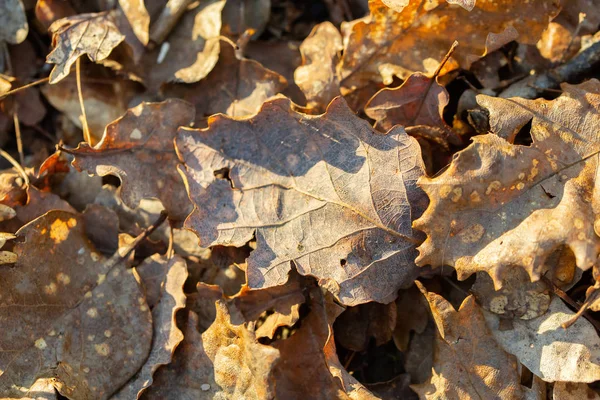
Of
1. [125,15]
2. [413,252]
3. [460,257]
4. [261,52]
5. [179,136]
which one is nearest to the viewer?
[460,257]

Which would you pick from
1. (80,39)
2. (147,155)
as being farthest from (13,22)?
(147,155)

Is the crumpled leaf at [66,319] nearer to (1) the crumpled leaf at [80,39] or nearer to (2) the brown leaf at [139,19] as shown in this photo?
(1) the crumpled leaf at [80,39]

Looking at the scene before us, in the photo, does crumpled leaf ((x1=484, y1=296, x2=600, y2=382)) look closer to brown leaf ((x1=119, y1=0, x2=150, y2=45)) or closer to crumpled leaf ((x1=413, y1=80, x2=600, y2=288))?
crumpled leaf ((x1=413, y1=80, x2=600, y2=288))

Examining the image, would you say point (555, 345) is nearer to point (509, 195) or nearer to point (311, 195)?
point (509, 195)

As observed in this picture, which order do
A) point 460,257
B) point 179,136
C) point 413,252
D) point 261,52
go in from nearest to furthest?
point 460,257 < point 413,252 < point 179,136 < point 261,52

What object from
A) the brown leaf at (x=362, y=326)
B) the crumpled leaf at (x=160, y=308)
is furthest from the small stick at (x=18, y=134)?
the brown leaf at (x=362, y=326)

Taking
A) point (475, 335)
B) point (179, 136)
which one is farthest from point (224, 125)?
point (475, 335)

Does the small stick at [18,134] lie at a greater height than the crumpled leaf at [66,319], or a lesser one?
greater

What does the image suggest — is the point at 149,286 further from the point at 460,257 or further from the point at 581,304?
the point at 581,304
